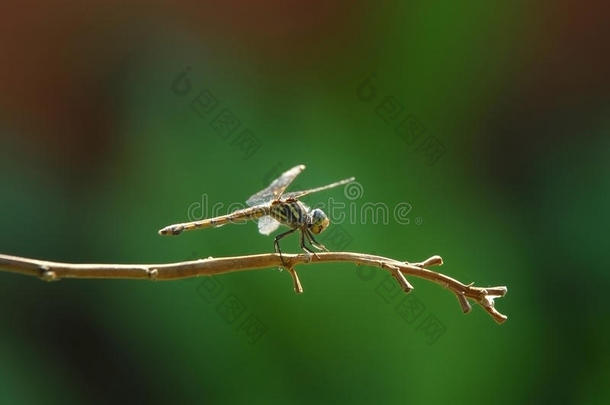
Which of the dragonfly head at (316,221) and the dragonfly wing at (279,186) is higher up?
the dragonfly wing at (279,186)

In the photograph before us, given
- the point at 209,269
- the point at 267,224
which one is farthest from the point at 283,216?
the point at 209,269

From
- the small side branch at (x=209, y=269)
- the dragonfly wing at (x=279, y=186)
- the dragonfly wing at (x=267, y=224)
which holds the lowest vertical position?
the small side branch at (x=209, y=269)

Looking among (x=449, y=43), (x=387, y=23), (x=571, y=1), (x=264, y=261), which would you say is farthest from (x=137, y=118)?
(x=571, y=1)

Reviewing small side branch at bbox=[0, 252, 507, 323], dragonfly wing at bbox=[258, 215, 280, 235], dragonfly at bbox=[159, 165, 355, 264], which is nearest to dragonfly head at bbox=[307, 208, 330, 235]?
dragonfly at bbox=[159, 165, 355, 264]

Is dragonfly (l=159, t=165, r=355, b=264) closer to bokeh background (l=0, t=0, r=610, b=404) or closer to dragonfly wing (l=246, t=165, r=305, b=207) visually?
dragonfly wing (l=246, t=165, r=305, b=207)

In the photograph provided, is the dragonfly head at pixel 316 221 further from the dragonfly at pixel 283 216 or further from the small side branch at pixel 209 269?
the small side branch at pixel 209 269

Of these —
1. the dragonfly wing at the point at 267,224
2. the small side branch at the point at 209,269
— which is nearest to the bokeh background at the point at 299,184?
the dragonfly wing at the point at 267,224
